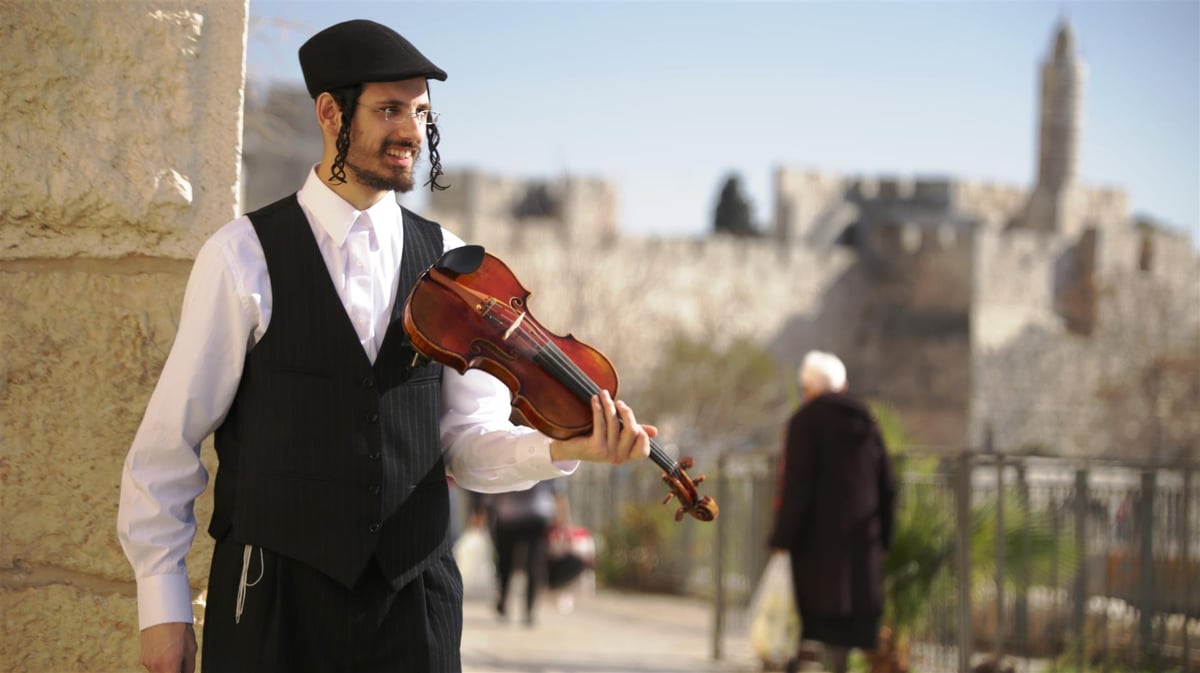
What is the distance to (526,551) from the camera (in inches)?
344

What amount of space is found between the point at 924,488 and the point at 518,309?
5006 mm

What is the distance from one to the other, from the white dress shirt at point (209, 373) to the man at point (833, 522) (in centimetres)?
400

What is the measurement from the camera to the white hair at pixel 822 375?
21.1 ft

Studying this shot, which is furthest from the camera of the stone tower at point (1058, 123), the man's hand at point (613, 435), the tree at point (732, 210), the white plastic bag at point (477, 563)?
the tree at point (732, 210)

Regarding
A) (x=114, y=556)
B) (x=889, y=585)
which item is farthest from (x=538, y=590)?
(x=114, y=556)

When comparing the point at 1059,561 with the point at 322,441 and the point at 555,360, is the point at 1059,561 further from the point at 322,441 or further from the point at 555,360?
the point at 322,441

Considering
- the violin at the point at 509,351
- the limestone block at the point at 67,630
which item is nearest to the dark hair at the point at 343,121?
the violin at the point at 509,351

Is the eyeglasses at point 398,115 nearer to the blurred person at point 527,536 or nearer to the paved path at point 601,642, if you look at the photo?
the paved path at point 601,642

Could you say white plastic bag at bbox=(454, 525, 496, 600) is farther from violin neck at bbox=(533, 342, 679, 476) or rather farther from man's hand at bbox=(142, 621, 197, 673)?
violin neck at bbox=(533, 342, 679, 476)

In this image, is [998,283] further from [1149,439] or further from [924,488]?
[924,488]

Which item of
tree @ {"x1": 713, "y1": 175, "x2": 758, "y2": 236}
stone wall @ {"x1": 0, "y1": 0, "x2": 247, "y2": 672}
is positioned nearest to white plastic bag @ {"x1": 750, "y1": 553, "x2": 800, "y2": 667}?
stone wall @ {"x1": 0, "y1": 0, "x2": 247, "y2": 672}

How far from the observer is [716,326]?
3067cm

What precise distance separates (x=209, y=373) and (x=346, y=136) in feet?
1.34

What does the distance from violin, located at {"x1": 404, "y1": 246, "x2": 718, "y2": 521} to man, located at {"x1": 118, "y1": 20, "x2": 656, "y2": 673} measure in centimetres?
5
